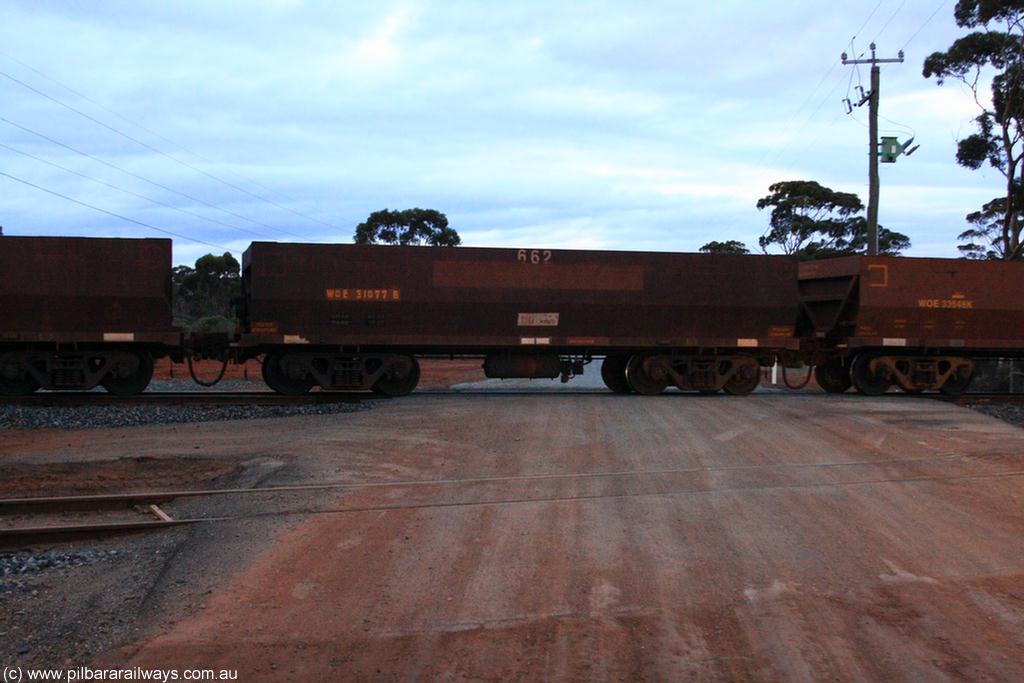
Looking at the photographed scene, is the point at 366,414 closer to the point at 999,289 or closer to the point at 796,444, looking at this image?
the point at 796,444

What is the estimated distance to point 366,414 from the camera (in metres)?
13.3

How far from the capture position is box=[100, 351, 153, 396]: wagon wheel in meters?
16.1

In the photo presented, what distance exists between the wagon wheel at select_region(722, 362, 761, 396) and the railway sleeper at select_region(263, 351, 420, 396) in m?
7.02

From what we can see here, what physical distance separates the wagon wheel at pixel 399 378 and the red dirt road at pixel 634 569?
635 centimetres

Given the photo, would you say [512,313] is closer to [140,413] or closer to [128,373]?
[140,413]

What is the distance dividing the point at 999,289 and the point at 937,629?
15959 millimetres

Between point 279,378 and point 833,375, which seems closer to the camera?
point 279,378

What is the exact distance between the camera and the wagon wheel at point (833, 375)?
19188 millimetres

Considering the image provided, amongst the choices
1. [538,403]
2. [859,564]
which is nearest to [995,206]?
[538,403]

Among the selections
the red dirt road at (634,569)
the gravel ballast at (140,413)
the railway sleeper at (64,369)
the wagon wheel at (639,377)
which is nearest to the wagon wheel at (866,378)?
the wagon wheel at (639,377)

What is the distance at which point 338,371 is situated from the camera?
655 inches

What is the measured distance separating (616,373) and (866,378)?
18.7 feet

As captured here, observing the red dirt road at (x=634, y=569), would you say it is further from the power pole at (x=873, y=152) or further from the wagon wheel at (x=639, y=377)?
the power pole at (x=873, y=152)

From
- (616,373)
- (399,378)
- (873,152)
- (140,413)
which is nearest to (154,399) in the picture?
(140,413)
